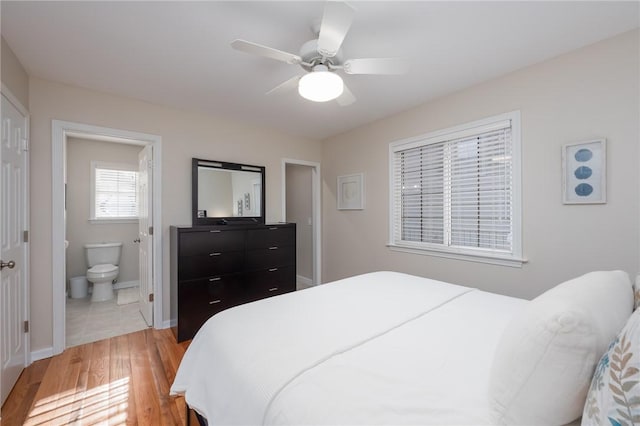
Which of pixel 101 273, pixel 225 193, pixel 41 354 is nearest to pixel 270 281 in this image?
pixel 225 193

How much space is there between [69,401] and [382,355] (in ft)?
7.29

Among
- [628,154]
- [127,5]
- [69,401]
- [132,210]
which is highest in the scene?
[127,5]

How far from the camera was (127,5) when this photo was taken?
5.22 ft

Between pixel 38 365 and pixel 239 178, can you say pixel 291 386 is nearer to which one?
pixel 38 365

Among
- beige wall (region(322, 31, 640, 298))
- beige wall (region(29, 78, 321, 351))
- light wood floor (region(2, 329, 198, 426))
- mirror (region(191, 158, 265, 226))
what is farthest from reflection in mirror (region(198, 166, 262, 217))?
beige wall (region(322, 31, 640, 298))

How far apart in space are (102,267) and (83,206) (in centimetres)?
104

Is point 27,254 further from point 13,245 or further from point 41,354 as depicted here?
point 41,354

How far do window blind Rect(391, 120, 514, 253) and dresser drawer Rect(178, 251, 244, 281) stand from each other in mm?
1918

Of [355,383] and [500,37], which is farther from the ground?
[500,37]

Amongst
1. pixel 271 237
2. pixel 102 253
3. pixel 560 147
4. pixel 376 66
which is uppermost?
pixel 376 66

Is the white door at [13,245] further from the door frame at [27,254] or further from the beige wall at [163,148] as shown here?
the beige wall at [163,148]

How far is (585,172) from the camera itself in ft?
6.56

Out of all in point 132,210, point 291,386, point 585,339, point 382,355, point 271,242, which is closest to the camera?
point 585,339

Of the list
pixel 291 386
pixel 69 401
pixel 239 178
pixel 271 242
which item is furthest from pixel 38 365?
pixel 291 386
